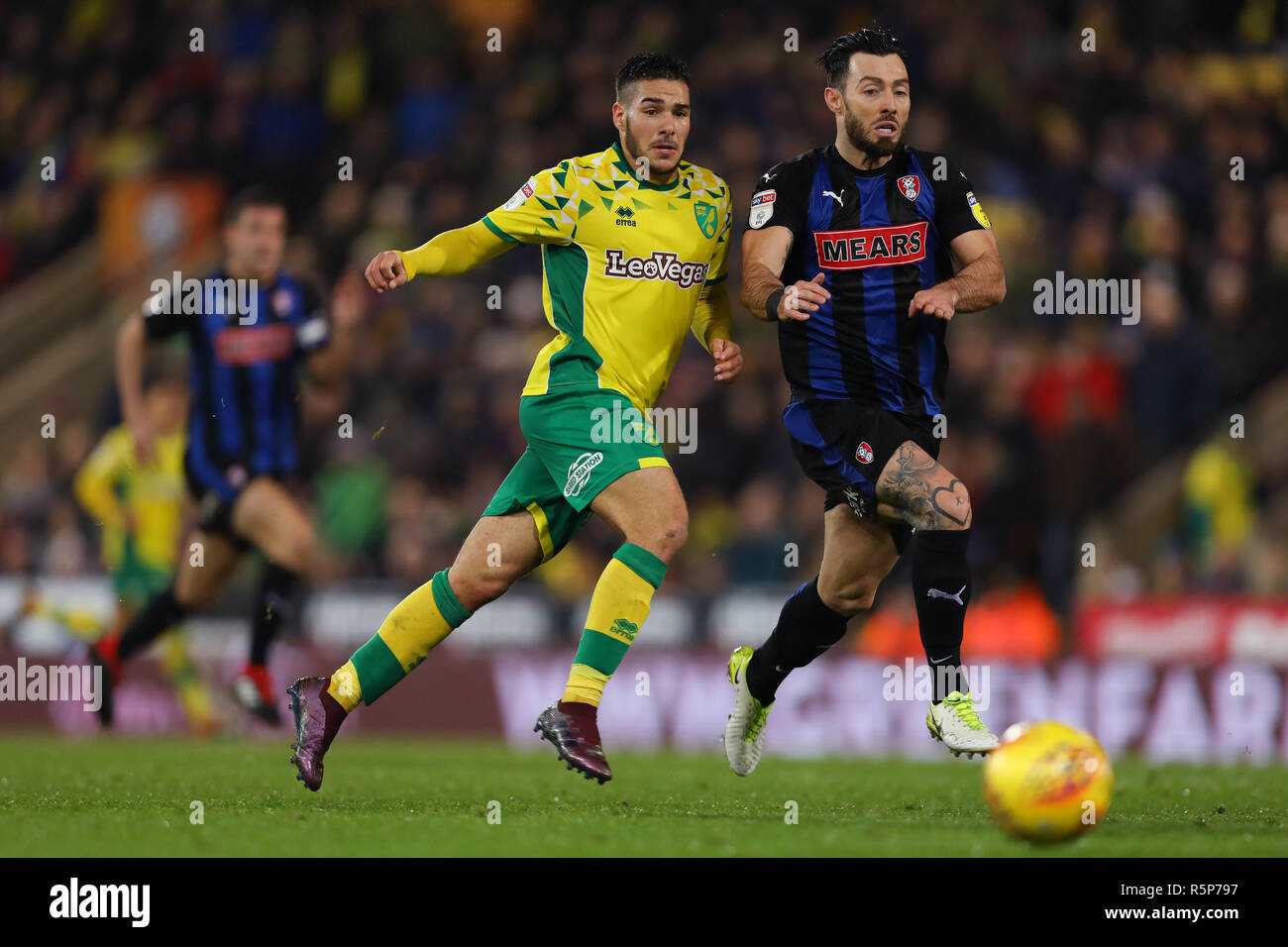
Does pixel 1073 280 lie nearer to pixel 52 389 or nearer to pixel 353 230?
pixel 353 230

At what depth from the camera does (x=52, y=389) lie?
1791 centimetres

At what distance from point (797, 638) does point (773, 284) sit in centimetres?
147

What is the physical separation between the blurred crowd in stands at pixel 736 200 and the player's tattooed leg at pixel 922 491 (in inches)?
247

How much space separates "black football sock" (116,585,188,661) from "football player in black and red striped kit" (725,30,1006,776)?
4.50 meters

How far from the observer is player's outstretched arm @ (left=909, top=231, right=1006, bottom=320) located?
6.45m

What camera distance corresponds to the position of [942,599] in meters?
6.58

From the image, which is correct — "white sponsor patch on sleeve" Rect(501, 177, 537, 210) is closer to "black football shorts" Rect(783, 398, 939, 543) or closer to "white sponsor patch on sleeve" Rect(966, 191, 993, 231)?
"black football shorts" Rect(783, 398, 939, 543)

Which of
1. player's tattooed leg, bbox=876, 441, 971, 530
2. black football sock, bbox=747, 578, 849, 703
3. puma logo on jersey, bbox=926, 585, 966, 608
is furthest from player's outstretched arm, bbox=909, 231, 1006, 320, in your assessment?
black football sock, bbox=747, 578, 849, 703

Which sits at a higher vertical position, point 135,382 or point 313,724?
point 135,382

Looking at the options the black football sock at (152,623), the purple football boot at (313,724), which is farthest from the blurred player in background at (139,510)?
the purple football boot at (313,724)

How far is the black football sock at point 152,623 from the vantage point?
33.2 feet

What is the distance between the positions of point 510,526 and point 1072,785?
7.70 feet

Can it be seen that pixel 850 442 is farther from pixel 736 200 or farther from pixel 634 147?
pixel 736 200

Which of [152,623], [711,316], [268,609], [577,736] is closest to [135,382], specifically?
[152,623]
